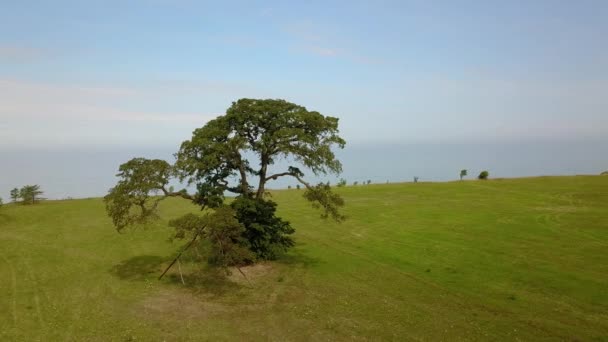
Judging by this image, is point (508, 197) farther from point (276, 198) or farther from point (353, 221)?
point (276, 198)

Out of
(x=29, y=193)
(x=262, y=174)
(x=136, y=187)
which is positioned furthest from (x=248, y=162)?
(x=29, y=193)

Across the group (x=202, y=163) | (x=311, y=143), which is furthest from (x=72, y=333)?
(x=311, y=143)

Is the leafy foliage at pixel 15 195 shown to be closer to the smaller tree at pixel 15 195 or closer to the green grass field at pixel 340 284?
the smaller tree at pixel 15 195

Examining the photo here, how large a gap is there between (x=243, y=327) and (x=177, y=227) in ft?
25.3

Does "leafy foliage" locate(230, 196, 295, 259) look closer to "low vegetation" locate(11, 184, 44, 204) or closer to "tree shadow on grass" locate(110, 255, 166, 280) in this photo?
"tree shadow on grass" locate(110, 255, 166, 280)

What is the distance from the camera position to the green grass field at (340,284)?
68.3ft

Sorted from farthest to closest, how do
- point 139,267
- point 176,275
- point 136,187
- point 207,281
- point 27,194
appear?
point 27,194 < point 139,267 < point 176,275 < point 207,281 < point 136,187

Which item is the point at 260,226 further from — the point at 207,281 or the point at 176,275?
the point at 176,275

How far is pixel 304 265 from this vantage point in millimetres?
31969

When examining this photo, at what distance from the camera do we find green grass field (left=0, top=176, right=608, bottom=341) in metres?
20.8

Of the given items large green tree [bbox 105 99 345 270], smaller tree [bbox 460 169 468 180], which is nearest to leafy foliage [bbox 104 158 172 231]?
large green tree [bbox 105 99 345 270]

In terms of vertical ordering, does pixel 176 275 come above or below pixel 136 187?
below

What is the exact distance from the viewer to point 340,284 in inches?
1081

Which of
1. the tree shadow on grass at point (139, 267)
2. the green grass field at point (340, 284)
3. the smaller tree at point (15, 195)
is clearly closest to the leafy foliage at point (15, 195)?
the smaller tree at point (15, 195)
